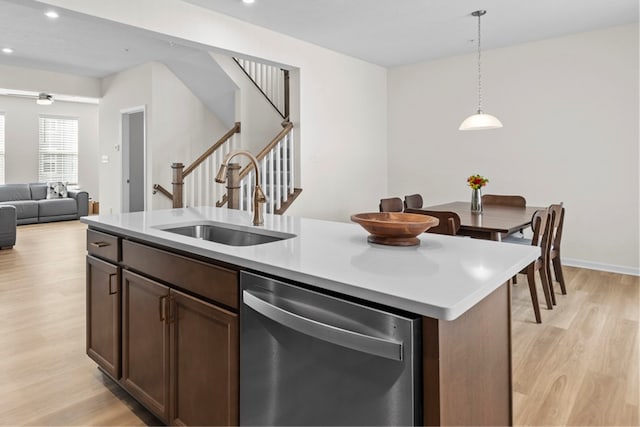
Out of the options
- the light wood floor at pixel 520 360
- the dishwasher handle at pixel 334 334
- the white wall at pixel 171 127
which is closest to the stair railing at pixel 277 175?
the white wall at pixel 171 127

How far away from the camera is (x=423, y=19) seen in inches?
172

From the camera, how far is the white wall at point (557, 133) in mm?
4613

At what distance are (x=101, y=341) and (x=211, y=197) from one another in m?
3.77

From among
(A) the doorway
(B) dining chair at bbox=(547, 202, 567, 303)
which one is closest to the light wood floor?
(B) dining chair at bbox=(547, 202, 567, 303)

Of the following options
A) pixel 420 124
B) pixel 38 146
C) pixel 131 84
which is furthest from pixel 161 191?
pixel 38 146

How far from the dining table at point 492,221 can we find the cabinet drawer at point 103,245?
2.22 m

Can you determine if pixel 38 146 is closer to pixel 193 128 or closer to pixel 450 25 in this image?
pixel 193 128

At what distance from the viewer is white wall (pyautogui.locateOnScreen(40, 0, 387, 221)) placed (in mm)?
3811

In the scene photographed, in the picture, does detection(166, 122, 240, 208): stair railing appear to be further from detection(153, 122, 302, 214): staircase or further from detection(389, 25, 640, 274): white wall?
detection(389, 25, 640, 274): white wall

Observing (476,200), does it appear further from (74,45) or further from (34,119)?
(34,119)

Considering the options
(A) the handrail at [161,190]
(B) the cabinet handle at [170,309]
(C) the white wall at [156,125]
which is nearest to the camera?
(B) the cabinet handle at [170,309]

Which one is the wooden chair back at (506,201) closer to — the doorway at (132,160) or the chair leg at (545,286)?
the chair leg at (545,286)

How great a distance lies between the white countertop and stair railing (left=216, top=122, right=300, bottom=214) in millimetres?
2801

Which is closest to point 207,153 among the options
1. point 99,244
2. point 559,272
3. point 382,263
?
point 99,244
